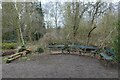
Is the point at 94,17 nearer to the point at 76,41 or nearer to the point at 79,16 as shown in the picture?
the point at 79,16

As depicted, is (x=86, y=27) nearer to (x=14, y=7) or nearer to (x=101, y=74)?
(x=14, y=7)

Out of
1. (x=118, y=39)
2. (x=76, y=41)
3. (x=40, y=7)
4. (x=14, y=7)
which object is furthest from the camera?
(x=40, y=7)

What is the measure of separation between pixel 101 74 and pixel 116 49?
1.77 m

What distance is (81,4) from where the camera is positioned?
13.9 metres

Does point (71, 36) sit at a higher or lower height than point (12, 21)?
lower

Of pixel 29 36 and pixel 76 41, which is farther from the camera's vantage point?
pixel 29 36

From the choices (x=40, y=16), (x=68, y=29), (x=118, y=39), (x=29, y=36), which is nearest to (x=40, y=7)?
(x=40, y=16)

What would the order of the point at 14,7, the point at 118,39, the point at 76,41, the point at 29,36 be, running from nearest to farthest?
the point at 118,39 → the point at 76,41 → the point at 14,7 → the point at 29,36

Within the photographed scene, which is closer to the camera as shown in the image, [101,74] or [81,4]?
[101,74]

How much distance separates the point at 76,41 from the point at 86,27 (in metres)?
1.32

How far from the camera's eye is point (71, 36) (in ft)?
46.2

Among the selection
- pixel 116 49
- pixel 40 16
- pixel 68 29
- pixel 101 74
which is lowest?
pixel 101 74

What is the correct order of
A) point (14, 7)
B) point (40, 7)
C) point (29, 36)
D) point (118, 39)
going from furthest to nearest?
point (40, 7), point (29, 36), point (14, 7), point (118, 39)

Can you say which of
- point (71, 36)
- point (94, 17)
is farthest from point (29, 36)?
point (94, 17)
